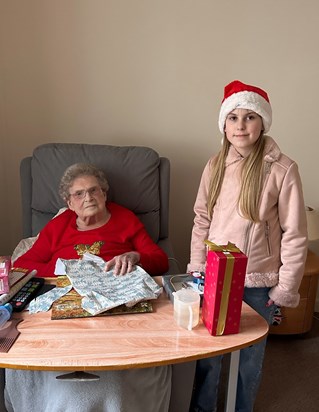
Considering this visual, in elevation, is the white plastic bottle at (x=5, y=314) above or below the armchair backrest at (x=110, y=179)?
below

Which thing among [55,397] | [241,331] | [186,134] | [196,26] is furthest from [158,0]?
[55,397]

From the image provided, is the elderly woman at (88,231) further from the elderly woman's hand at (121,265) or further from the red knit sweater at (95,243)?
the elderly woman's hand at (121,265)

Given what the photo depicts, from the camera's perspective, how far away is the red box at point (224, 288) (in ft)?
3.35

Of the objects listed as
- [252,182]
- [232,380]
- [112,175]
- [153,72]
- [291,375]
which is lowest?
[291,375]

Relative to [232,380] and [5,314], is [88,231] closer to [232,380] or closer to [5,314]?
[5,314]

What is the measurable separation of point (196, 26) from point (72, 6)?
71 centimetres

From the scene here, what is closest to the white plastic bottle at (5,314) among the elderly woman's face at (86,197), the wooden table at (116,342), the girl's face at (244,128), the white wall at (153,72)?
the wooden table at (116,342)

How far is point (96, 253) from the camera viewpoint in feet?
5.65

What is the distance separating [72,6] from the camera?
2180mm

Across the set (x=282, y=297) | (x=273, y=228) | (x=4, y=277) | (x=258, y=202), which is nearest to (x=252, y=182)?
(x=258, y=202)

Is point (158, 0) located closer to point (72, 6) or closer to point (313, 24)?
point (72, 6)

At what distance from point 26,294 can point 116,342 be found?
38 centimetres

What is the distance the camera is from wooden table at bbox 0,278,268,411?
953mm

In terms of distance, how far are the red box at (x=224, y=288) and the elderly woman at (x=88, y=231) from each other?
2.04ft
